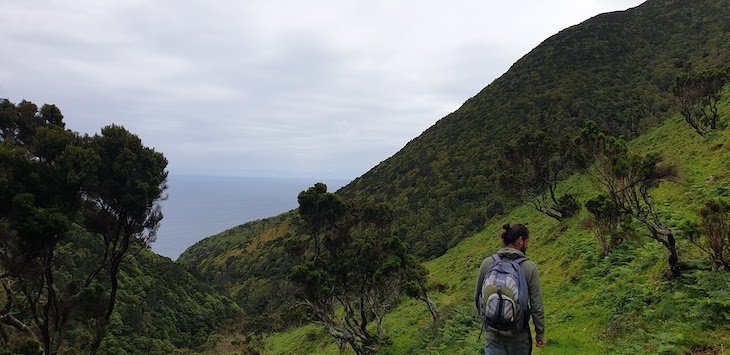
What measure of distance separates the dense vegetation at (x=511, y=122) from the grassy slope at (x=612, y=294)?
952cm

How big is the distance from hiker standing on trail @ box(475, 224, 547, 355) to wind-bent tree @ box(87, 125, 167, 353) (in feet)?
52.5

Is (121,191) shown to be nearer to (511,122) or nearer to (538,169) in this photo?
(538,169)

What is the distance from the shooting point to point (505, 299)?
17.0 ft

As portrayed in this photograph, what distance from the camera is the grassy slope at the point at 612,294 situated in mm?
9039

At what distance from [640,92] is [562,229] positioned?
40171 mm

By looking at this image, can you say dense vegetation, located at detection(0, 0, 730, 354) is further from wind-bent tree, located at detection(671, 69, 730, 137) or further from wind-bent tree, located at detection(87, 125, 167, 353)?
wind-bent tree, located at detection(671, 69, 730, 137)

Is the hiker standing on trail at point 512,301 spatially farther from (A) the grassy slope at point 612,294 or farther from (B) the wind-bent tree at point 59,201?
(B) the wind-bent tree at point 59,201

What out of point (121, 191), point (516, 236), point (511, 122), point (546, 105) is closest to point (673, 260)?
point (516, 236)

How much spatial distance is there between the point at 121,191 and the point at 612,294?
18649 mm

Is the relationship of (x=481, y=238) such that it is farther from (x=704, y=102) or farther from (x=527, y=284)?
(x=527, y=284)

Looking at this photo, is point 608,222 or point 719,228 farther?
point 608,222

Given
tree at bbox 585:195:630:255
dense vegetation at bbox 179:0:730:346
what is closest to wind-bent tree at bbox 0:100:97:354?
tree at bbox 585:195:630:255

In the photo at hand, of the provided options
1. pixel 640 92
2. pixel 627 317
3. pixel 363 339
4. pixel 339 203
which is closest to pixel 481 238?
pixel 339 203

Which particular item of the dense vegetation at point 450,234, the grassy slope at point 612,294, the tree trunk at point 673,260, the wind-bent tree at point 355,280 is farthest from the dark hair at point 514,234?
the wind-bent tree at point 355,280
